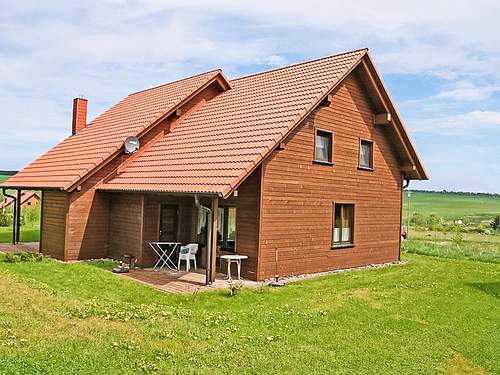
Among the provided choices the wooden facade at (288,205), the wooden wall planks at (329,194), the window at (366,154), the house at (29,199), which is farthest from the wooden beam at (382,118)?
the house at (29,199)

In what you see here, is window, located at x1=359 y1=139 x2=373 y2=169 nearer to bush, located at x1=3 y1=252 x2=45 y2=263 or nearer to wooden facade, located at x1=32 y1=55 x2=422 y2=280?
wooden facade, located at x1=32 y1=55 x2=422 y2=280

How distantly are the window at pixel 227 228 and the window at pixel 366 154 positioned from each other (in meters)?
5.26

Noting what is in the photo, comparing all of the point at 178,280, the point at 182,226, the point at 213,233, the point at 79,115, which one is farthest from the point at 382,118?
the point at 79,115

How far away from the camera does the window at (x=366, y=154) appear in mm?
16703

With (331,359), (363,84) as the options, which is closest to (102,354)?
(331,359)

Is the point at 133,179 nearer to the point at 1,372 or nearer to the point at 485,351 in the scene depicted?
the point at 1,372

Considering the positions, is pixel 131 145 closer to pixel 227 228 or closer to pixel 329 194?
pixel 227 228

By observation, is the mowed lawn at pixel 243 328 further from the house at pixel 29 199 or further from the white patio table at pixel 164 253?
the house at pixel 29 199

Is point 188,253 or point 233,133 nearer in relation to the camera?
point 188,253

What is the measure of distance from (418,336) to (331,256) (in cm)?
666

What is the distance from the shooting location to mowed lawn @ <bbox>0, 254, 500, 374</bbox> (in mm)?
6714

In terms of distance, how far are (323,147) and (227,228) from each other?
152 inches

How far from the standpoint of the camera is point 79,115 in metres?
21.9

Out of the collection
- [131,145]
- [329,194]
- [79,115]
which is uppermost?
[79,115]
